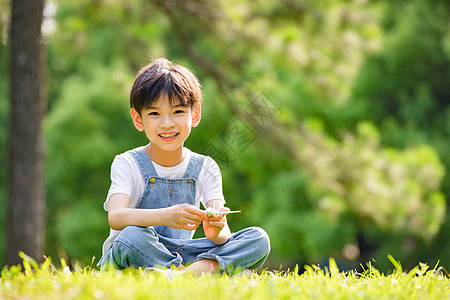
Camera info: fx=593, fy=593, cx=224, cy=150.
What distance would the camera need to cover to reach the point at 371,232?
1212 centimetres

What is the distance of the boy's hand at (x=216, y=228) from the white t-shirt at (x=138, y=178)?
0.65 ft

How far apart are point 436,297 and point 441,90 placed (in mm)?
11813

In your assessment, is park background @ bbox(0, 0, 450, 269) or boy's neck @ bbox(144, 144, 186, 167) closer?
boy's neck @ bbox(144, 144, 186, 167)

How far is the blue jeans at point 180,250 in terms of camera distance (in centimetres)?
254

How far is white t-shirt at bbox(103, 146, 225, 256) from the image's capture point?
8.92 ft

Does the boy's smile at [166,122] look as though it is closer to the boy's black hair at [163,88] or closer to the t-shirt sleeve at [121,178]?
the boy's black hair at [163,88]

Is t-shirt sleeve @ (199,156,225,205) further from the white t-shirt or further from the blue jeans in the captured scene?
the blue jeans

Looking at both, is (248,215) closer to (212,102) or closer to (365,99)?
(212,102)

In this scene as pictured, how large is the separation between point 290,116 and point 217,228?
5.35 m

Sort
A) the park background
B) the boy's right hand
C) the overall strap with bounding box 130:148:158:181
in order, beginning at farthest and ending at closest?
1. the park background
2. the overall strap with bounding box 130:148:158:181
3. the boy's right hand

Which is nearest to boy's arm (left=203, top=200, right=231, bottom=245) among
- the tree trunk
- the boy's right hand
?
the boy's right hand

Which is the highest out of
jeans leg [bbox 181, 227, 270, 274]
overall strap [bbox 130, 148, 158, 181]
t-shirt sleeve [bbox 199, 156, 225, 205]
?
overall strap [bbox 130, 148, 158, 181]

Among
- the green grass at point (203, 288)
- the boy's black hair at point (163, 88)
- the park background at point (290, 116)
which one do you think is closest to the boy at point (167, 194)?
the boy's black hair at point (163, 88)

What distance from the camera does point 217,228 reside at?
8.55ft
